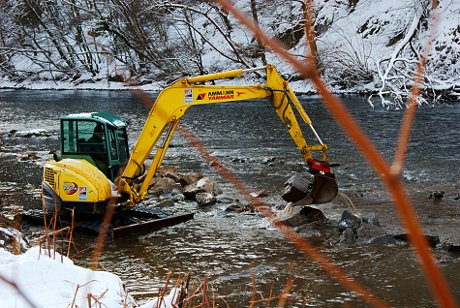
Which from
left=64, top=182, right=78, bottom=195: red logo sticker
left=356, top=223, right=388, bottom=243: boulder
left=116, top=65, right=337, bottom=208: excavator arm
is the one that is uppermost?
left=116, top=65, right=337, bottom=208: excavator arm

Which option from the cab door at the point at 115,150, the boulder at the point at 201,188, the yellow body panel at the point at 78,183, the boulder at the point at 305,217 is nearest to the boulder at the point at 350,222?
the boulder at the point at 305,217

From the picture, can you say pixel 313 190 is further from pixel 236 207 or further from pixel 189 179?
pixel 189 179

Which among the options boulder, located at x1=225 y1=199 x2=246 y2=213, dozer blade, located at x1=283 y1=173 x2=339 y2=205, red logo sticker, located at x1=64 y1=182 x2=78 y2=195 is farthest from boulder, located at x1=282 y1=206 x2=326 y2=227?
red logo sticker, located at x1=64 y1=182 x2=78 y2=195

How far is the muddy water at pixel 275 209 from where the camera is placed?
755 centimetres

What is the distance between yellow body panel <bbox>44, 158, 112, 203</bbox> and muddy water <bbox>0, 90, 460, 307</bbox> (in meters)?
0.72

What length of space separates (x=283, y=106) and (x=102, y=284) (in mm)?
6052

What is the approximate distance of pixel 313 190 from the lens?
9898 millimetres

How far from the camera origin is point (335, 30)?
3369 cm

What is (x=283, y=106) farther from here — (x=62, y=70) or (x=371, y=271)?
(x=62, y=70)

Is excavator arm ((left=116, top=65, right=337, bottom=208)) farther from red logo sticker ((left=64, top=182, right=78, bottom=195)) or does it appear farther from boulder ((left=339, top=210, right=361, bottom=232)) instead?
red logo sticker ((left=64, top=182, right=78, bottom=195))

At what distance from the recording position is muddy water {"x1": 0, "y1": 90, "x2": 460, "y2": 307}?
755 cm

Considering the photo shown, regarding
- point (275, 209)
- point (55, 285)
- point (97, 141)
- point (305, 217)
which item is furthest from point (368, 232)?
point (55, 285)

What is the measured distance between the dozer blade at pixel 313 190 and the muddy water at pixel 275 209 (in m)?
0.46

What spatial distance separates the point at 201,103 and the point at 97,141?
2322 millimetres
